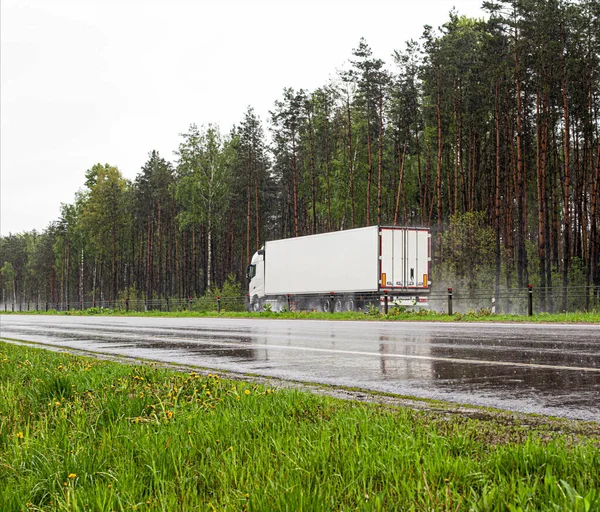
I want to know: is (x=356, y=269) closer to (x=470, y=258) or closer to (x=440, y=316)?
(x=440, y=316)

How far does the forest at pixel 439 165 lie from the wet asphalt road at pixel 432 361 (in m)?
16.5

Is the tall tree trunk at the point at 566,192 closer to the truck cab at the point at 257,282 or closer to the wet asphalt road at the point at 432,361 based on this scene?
the truck cab at the point at 257,282

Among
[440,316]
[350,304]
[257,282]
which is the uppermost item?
[257,282]

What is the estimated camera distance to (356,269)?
1315 inches

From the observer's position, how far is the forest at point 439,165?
3981 centimetres

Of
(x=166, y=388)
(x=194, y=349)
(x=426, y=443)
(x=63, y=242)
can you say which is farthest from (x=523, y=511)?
(x=63, y=242)

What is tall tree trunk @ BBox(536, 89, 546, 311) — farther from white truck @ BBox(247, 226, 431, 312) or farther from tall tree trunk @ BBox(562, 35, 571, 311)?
white truck @ BBox(247, 226, 431, 312)

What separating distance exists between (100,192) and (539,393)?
282 ft

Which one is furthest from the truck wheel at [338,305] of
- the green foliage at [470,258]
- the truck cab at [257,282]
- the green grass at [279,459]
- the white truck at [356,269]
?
the green grass at [279,459]

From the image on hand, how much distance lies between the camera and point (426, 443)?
4.03 metres

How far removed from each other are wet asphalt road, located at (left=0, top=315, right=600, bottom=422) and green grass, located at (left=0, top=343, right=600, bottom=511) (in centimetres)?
135

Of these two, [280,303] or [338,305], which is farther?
[280,303]

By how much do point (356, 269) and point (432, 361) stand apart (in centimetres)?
2374

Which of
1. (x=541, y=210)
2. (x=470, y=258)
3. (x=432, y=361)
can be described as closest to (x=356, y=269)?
(x=470, y=258)
